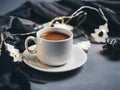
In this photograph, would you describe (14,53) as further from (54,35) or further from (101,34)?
(101,34)

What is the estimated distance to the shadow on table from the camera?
21.9 inches

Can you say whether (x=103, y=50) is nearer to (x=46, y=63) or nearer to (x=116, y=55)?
(x=116, y=55)

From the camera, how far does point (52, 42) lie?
540 millimetres

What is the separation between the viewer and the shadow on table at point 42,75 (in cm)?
56

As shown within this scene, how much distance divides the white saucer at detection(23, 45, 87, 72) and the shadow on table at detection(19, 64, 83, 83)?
1cm

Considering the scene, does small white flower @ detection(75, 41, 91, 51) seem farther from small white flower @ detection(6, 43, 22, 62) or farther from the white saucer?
small white flower @ detection(6, 43, 22, 62)

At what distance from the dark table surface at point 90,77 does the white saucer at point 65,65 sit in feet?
0.05

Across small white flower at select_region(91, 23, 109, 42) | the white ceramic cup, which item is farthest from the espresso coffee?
small white flower at select_region(91, 23, 109, 42)

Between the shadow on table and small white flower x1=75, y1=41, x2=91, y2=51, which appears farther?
small white flower x1=75, y1=41, x2=91, y2=51

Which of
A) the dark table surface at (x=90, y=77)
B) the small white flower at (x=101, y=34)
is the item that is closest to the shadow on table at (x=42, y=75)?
the dark table surface at (x=90, y=77)

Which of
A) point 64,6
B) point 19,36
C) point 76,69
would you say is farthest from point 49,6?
point 76,69

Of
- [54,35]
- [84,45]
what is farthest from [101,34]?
[54,35]

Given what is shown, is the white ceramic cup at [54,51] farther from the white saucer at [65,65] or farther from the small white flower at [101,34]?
the small white flower at [101,34]

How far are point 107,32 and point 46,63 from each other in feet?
0.76
